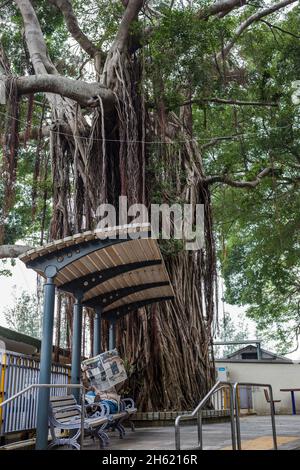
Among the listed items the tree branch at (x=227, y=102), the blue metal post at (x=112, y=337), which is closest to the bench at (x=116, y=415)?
the blue metal post at (x=112, y=337)

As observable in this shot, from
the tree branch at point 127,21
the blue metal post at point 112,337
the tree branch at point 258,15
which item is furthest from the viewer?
the tree branch at point 258,15

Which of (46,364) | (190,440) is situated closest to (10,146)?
(46,364)

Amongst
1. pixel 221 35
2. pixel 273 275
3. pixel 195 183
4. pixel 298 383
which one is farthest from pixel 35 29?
pixel 298 383

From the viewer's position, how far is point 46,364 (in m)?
4.36

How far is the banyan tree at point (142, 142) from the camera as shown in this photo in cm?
742

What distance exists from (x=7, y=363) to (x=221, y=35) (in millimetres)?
6142

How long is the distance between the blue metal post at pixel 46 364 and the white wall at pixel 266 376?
1257cm

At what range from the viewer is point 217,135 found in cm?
1174

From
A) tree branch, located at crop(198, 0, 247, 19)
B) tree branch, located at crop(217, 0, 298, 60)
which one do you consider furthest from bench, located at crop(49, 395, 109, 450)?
tree branch, located at crop(217, 0, 298, 60)

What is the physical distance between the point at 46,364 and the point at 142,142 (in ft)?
14.2

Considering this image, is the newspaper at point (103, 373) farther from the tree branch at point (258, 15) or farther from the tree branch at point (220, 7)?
the tree branch at point (258, 15)

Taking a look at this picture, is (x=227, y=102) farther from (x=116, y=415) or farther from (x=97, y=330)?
(x=116, y=415)

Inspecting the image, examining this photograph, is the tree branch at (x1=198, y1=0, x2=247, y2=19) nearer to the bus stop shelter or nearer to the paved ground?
the bus stop shelter

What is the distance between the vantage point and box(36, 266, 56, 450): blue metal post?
4.18 meters
